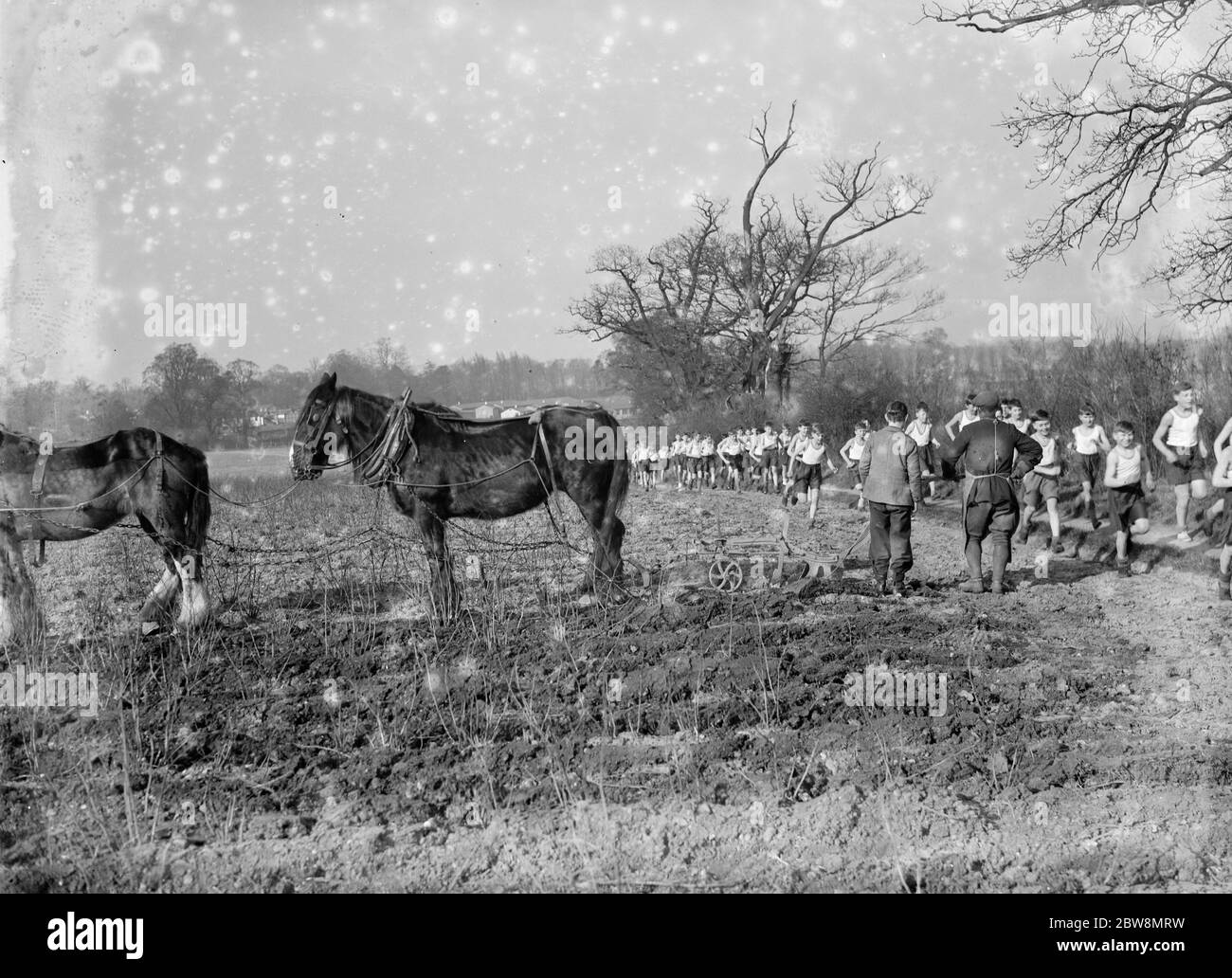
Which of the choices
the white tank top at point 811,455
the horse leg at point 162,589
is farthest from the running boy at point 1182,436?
the horse leg at point 162,589

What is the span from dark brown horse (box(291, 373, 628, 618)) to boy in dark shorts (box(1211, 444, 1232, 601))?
509 cm

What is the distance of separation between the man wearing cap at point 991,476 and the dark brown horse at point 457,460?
3.20 metres

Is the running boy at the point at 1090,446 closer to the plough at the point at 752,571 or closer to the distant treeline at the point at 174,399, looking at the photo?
the plough at the point at 752,571

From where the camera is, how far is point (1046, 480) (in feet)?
33.3

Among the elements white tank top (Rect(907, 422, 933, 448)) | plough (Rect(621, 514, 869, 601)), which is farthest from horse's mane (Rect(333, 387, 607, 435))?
white tank top (Rect(907, 422, 933, 448))

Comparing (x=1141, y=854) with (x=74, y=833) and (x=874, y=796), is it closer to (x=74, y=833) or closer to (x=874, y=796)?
(x=874, y=796)

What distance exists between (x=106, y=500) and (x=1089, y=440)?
415 inches

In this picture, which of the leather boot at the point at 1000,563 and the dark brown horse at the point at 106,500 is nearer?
the dark brown horse at the point at 106,500

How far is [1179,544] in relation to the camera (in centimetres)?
938

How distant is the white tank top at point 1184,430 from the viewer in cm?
905

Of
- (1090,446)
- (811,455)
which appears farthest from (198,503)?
(1090,446)

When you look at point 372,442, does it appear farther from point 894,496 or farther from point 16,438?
point 894,496

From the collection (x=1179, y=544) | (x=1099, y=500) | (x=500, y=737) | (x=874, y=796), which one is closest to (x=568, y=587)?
(x=500, y=737)

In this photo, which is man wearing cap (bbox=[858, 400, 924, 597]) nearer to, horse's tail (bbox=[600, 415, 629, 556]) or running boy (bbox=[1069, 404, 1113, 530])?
horse's tail (bbox=[600, 415, 629, 556])
